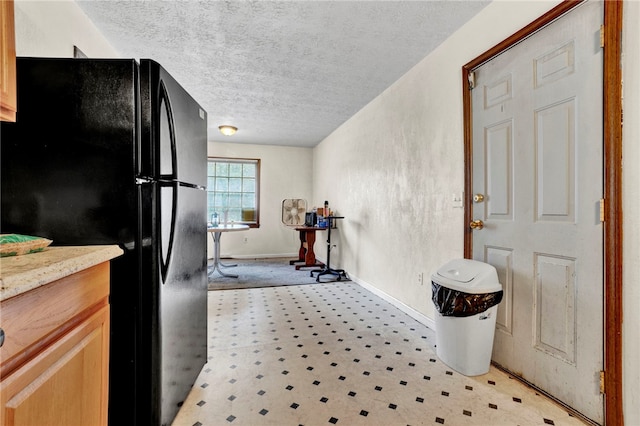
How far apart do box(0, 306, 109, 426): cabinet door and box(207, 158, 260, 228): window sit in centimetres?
525

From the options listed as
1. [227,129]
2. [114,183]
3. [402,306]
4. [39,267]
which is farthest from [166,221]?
[227,129]

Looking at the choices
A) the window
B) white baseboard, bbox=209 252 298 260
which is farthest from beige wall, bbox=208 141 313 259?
the window

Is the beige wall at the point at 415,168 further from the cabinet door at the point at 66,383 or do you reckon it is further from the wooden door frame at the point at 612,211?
the cabinet door at the point at 66,383

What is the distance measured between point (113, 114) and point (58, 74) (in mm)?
251

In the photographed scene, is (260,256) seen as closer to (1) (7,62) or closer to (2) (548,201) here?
(2) (548,201)

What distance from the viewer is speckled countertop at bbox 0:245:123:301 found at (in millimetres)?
600

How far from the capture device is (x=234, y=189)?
6301 mm

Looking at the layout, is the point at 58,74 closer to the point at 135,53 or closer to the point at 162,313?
the point at 162,313

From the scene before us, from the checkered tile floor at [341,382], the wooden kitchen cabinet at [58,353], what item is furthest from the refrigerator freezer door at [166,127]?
the checkered tile floor at [341,382]

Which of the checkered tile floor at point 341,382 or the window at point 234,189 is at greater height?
the window at point 234,189

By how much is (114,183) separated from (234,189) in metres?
5.19

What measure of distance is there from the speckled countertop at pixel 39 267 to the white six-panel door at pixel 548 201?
2.12 m

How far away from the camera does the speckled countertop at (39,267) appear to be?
0.60 metres

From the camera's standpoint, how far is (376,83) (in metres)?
3.25
